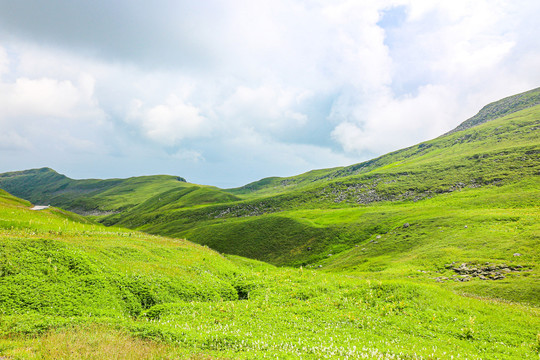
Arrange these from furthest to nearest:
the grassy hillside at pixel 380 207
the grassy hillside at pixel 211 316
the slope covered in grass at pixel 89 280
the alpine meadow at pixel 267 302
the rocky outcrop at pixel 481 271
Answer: the grassy hillside at pixel 380 207
the rocky outcrop at pixel 481 271
the slope covered in grass at pixel 89 280
the alpine meadow at pixel 267 302
the grassy hillside at pixel 211 316

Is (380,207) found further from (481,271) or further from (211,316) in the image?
(211,316)

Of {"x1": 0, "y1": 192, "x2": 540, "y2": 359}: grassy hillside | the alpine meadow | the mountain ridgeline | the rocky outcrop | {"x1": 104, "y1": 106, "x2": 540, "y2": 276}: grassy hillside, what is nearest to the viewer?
{"x1": 0, "y1": 192, "x2": 540, "y2": 359}: grassy hillside

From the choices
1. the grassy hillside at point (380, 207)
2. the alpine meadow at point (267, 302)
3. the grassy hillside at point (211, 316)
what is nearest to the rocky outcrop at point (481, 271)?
the alpine meadow at point (267, 302)

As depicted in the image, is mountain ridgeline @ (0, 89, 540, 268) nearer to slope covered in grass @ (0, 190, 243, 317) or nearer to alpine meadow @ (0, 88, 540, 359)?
alpine meadow @ (0, 88, 540, 359)

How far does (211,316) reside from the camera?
17734 millimetres

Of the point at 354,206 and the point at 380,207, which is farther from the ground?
the point at 354,206

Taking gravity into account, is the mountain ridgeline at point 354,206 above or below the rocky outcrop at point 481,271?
above

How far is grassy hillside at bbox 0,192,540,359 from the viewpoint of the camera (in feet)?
40.6

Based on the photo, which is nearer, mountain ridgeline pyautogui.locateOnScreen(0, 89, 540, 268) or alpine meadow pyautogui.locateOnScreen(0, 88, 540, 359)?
alpine meadow pyautogui.locateOnScreen(0, 88, 540, 359)

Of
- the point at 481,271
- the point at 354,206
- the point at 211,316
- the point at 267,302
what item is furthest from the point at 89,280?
the point at 354,206

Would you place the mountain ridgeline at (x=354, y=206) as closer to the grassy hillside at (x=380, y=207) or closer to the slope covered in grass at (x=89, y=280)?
the grassy hillside at (x=380, y=207)

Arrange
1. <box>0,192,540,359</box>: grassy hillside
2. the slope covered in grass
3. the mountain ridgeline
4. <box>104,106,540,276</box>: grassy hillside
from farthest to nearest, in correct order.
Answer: the mountain ridgeline, <box>104,106,540,276</box>: grassy hillside, the slope covered in grass, <box>0,192,540,359</box>: grassy hillside

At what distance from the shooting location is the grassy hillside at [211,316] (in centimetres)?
1237

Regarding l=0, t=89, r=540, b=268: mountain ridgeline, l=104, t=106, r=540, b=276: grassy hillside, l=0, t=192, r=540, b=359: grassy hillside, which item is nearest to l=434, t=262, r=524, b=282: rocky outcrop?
l=104, t=106, r=540, b=276: grassy hillside
